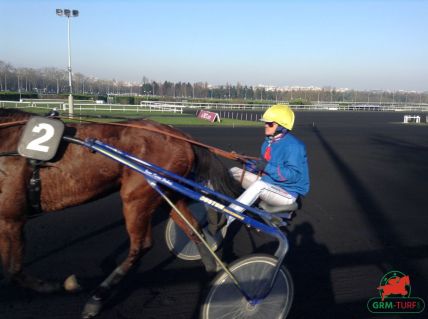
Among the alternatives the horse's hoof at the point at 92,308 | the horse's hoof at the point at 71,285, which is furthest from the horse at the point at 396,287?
the horse's hoof at the point at 71,285

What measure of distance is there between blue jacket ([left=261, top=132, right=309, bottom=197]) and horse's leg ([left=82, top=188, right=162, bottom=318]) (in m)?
1.10

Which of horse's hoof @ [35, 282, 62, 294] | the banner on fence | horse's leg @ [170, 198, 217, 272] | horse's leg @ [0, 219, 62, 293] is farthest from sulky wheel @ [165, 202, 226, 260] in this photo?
the banner on fence

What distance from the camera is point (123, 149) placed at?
3014 mm

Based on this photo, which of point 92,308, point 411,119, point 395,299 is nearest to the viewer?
point 92,308

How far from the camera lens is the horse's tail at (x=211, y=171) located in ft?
11.1

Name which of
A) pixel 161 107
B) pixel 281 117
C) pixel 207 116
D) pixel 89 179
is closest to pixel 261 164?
pixel 281 117

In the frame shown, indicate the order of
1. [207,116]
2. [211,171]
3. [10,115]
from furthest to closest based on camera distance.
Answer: [207,116]
[211,171]
[10,115]

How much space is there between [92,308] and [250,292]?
1.25 m

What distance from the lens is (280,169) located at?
3.39 meters

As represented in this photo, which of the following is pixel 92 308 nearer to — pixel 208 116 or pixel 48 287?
pixel 48 287

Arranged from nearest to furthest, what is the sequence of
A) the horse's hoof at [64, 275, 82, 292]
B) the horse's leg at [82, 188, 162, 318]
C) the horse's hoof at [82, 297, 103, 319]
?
Result: the horse's hoof at [82, 297, 103, 319] < the horse's leg at [82, 188, 162, 318] < the horse's hoof at [64, 275, 82, 292]

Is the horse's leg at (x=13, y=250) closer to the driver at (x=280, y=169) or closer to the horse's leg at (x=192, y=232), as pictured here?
the horse's leg at (x=192, y=232)

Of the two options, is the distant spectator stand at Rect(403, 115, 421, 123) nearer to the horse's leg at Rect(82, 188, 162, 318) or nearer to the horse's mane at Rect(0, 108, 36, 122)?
the horse's leg at Rect(82, 188, 162, 318)

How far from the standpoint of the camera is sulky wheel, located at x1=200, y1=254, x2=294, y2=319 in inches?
107
